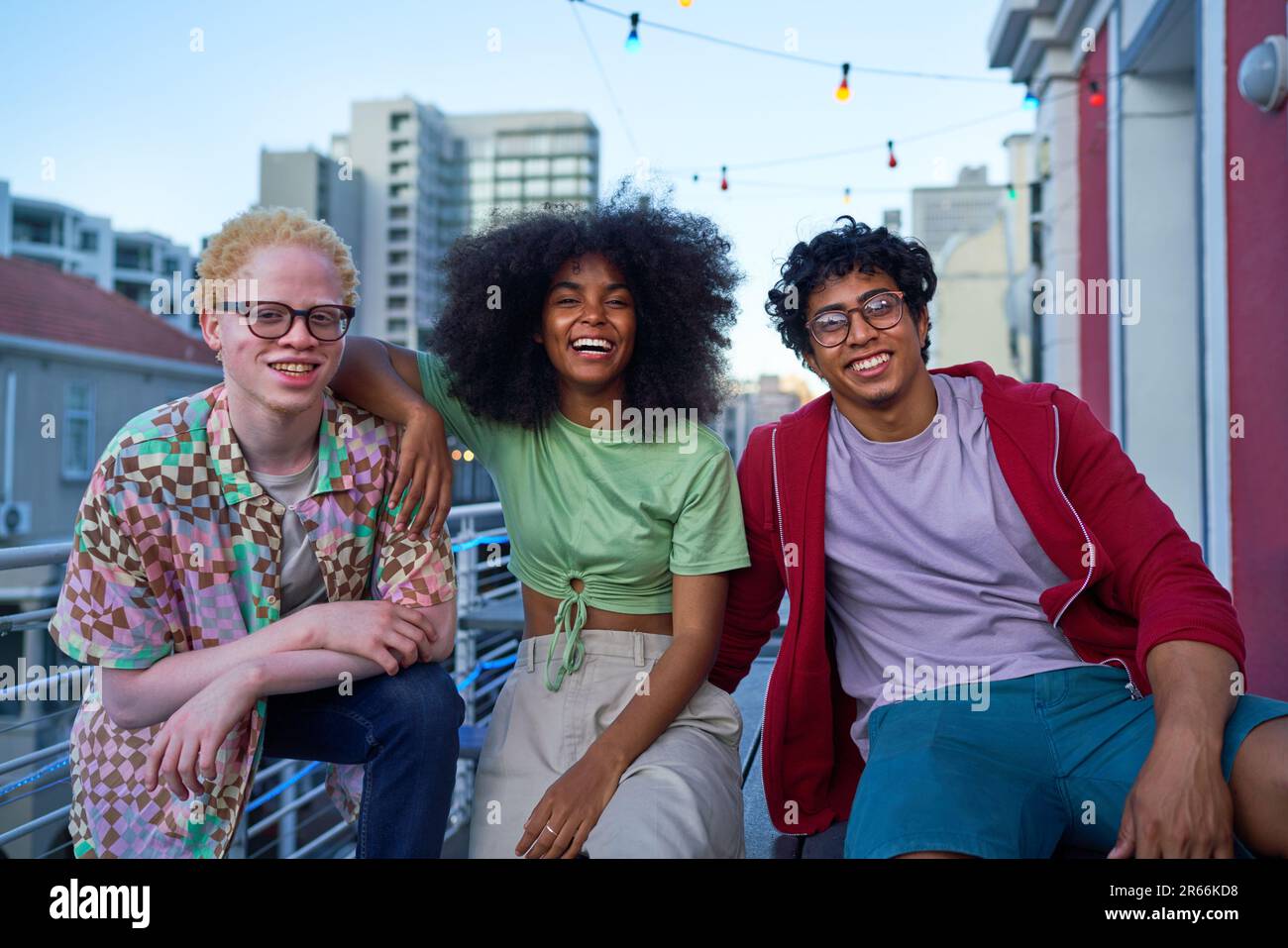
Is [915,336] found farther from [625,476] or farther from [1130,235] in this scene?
[1130,235]

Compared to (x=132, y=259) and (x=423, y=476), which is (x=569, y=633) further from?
(x=132, y=259)

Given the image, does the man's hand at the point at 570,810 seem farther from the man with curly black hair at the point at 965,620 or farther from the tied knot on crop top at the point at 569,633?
the man with curly black hair at the point at 965,620

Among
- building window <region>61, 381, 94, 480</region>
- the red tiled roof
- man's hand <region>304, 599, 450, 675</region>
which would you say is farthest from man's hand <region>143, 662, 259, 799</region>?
building window <region>61, 381, 94, 480</region>

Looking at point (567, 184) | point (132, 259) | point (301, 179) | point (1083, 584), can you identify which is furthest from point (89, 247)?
point (1083, 584)

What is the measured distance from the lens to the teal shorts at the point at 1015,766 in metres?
1.45

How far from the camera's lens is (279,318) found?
1.66 metres

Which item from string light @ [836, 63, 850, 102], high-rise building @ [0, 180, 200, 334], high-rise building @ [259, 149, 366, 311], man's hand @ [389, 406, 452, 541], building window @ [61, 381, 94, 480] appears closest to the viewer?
man's hand @ [389, 406, 452, 541]

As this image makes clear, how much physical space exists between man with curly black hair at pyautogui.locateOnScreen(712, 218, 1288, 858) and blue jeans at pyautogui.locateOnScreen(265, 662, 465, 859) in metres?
0.60

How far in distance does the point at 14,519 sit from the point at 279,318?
1006 inches

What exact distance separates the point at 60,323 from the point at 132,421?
1161 inches

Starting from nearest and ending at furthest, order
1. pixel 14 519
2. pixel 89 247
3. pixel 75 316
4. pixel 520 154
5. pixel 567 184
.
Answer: pixel 14 519 < pixel 75 316 < pixel 89 247 < pixel 520 154 < pixel 567 184

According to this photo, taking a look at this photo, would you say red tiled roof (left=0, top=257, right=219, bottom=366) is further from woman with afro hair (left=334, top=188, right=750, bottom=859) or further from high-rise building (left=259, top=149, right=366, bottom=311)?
high-rise building (left=259, top=149, right=366, bottom=311)

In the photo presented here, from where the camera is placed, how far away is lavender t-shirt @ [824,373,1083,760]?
181 cm

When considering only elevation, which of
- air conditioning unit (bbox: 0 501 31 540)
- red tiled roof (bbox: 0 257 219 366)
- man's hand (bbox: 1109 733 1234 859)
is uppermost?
red tiled roof (bbox: 0 257 219 366)
